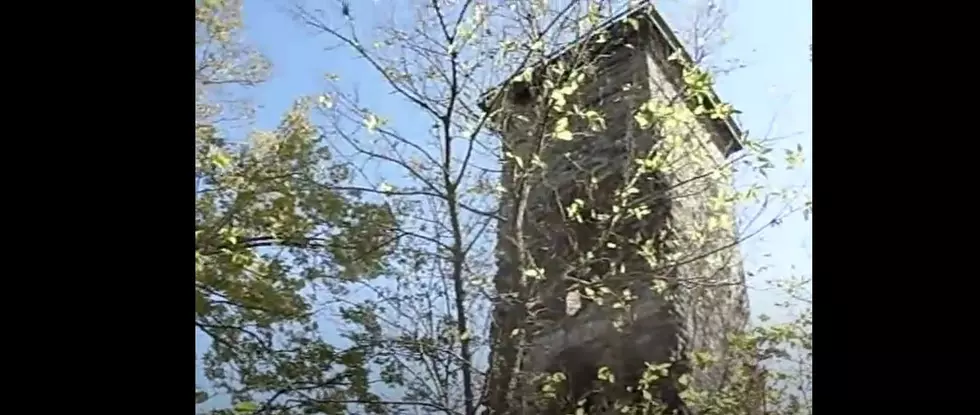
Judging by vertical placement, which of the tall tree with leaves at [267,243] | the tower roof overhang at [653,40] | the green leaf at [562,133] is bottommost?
the tall tree with leaves at [267,243]

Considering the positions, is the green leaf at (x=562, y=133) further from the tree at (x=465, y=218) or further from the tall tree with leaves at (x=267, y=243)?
the tall tree with leaves at (x=267, y=243)

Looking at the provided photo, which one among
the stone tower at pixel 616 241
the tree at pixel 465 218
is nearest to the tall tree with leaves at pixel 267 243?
the tree at pixel 465 218

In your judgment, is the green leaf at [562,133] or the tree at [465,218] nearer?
the tree at [465,218]

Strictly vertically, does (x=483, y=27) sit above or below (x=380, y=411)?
above

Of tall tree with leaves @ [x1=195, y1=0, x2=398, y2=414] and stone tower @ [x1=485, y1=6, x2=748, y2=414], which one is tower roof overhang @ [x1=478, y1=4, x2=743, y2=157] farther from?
tall tree with leaves @ [x1=195, y1=0, x2=398, y2=414]

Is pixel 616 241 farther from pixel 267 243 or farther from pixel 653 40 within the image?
pixel 267 243

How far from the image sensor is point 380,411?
5.35 ft

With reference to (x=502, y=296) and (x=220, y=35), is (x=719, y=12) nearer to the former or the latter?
(x=502, y=296)

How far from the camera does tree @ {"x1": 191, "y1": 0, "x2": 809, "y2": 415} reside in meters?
1.64

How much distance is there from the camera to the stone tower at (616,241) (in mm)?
1667
